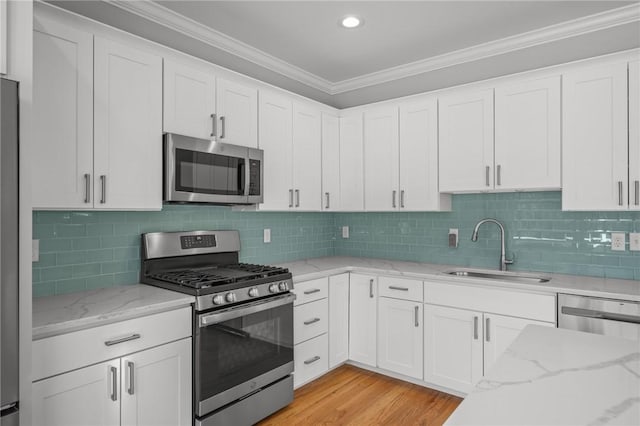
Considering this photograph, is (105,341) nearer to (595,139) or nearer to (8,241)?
(8,241)

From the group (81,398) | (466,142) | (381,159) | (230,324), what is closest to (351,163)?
(381,159)

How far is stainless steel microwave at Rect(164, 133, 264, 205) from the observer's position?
2416mm

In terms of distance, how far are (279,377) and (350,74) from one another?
2505 millimetres

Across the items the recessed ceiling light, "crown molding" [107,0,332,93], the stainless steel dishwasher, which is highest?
the recessed ceiling light

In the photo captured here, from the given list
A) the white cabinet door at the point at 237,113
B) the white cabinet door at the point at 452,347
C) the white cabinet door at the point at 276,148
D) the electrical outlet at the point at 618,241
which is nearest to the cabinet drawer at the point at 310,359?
the white cabinet door at the point at 452,347

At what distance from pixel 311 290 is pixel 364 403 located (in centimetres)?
87

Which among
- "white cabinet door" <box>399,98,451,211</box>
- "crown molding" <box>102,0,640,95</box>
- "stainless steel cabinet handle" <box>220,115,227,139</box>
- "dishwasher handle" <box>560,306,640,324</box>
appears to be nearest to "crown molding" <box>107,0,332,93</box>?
"crown molding" <box>102,0,640,95</box>

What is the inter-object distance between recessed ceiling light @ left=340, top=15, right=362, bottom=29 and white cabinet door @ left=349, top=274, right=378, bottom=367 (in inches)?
73.4

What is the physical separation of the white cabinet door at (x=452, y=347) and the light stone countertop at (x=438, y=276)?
25cm

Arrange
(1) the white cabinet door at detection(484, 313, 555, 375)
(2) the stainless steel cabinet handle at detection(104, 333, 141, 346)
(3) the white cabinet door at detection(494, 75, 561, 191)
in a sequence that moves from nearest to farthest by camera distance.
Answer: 1. (2) the stainless steel cabinet handle at detection(104, 333, 141, 346)
2. (1) the white cabinet door at detection(484, 313, 555, 375)
3. (3) the white cabinet door at detection(494, 75, 561, 191)

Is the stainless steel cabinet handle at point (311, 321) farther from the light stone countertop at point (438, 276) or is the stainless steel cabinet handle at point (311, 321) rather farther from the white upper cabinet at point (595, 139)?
the white upper cabinet at point (595, 139)

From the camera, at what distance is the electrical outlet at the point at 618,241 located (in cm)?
277

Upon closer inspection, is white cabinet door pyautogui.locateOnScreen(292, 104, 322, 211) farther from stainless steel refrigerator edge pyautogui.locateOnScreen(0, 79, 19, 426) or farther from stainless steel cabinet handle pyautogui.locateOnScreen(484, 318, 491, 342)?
stainless steel refrigerator edge pyautogui.locateOnScreen(0, 79, 19, 426)

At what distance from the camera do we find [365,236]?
4.07 metres
